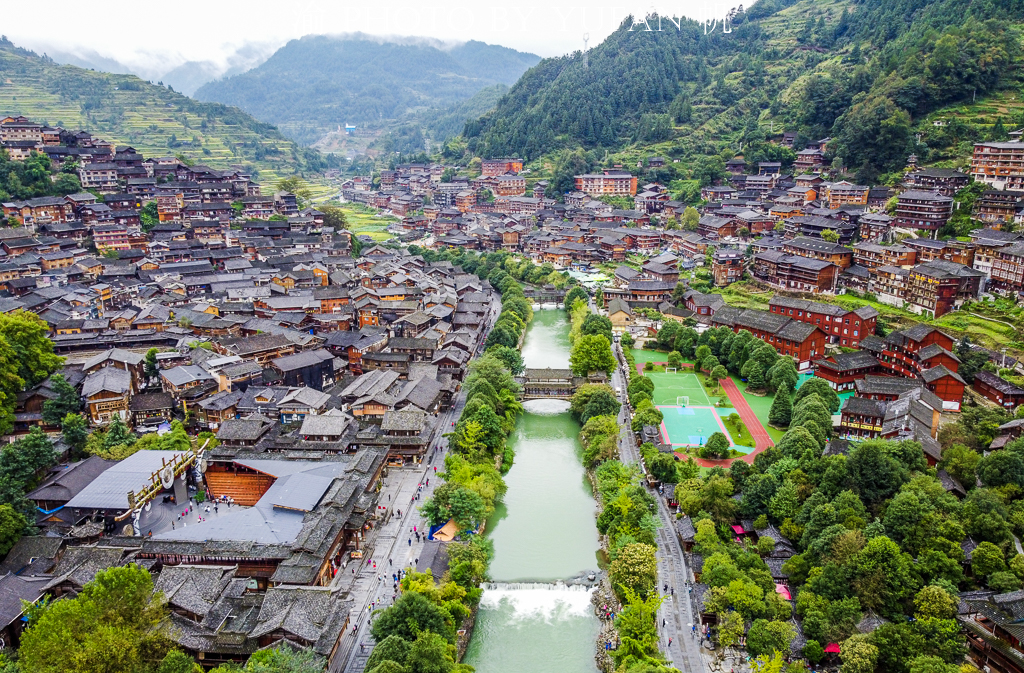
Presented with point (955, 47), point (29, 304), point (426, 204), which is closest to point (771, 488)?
point (29, 304)

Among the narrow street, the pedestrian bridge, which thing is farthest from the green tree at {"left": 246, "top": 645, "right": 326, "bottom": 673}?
the pedestrian bridge

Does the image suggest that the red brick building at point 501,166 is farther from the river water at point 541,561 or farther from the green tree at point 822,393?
the green tree at point 822,393

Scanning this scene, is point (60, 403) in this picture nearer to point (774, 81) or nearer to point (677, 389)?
point (677, 389)

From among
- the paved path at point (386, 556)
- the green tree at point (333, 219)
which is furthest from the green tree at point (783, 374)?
the green tree at point (333, 219)

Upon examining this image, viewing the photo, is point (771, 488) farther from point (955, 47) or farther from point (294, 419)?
point (955, 47)

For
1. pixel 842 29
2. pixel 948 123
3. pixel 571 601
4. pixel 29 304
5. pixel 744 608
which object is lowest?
pixel 571 601

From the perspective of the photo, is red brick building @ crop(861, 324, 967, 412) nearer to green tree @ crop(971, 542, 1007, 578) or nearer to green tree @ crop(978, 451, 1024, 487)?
green tree @ crop(978, 451, 1024, 487)

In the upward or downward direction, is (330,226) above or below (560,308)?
above
